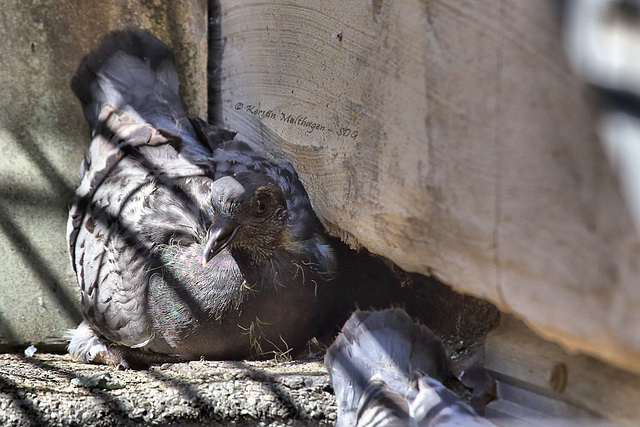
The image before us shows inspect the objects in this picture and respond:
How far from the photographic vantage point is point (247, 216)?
2.99m

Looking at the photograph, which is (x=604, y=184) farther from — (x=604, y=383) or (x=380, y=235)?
(x=380, y=235)

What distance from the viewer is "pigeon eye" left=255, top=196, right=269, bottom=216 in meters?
3.03

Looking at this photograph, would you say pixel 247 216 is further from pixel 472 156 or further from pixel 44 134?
pixel 44 134

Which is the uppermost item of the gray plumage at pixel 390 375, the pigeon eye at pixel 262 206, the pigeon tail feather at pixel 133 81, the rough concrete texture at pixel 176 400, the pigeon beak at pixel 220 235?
the pigeon tail feather at pixel 133 81

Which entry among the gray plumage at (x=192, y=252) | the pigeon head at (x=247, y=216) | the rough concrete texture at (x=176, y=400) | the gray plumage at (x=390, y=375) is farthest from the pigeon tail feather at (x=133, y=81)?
the gray plumage at (x=390, y=375)

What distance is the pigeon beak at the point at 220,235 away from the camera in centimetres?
287

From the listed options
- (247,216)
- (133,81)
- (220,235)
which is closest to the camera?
(220,235)

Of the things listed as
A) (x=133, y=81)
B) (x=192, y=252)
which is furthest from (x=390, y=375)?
(x=133, y=81)

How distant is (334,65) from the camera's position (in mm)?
2795

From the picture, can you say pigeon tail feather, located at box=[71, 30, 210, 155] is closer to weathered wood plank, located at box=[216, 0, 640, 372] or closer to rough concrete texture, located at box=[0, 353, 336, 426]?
weathered wood plank, located at box=[216, 0, 640, 372]

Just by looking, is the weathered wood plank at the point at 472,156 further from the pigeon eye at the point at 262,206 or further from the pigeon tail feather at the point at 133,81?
the pigeon tail feather at the point at 133,81

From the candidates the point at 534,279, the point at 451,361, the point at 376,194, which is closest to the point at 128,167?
the point at 376,194

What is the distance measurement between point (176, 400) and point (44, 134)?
207 centimetres

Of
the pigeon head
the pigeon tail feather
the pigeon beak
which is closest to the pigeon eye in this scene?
the pigeon head
